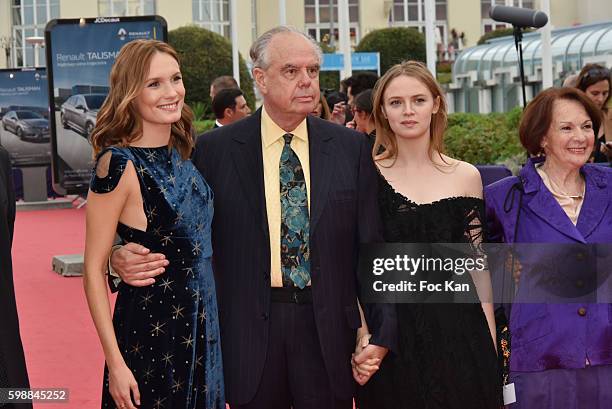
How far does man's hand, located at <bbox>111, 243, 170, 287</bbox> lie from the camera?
390cm

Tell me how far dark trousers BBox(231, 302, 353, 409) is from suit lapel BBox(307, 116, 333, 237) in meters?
0.30

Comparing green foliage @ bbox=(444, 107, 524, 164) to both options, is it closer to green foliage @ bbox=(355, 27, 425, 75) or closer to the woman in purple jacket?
the woman in purple jacket

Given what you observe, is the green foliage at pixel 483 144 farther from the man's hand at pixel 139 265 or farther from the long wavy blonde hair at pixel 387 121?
the man's hand at pixel 139 265

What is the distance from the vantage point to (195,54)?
37500 millimetres

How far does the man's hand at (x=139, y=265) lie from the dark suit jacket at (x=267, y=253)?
0.33 m

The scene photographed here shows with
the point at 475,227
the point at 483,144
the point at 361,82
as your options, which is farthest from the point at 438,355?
the point at 483,144

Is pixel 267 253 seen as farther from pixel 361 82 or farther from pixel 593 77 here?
pixel 361 82

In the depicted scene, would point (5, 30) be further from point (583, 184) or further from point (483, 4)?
point (583, 184)

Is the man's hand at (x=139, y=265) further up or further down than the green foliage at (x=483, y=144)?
further down

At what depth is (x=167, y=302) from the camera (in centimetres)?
395

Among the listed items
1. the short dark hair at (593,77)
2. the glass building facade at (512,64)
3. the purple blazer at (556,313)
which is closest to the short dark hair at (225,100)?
the short dark hair at (593,77)

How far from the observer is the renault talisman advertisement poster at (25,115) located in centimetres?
2164

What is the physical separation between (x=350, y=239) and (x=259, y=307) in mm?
408

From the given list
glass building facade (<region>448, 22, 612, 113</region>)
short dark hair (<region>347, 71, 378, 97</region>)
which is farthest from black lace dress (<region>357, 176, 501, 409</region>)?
glass building facade (<region>448, 22, 612, 113</region>)
